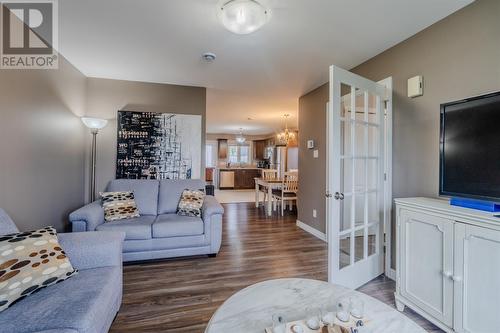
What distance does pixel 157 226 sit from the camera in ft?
9.02

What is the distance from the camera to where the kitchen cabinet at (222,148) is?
10609mm

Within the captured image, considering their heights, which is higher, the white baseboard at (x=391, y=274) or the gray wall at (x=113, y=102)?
the gray wall at (x=113, y=102)

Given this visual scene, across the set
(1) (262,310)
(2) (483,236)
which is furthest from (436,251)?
(1) (262,310)

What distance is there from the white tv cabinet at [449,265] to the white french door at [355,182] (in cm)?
38

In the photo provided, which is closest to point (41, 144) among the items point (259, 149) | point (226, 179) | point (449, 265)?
point (449, 265)

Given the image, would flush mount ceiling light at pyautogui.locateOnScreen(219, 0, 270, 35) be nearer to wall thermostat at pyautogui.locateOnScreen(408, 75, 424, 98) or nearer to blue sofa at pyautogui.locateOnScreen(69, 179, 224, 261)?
wall thermostat at pyautogui.locateOnScreen(408, 75, 424, 98)

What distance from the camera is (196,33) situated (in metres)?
2.27

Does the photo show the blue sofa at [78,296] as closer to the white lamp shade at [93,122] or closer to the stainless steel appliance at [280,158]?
the white lamp shade at [93,122]

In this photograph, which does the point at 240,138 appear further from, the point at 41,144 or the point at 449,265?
the point at 449,265

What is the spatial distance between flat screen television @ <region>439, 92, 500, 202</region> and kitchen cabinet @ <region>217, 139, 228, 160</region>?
926cm

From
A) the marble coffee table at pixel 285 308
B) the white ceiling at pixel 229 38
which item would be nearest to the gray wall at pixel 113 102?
the white ceiling at pixel 229 38

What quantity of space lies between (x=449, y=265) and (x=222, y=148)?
31.3 feet

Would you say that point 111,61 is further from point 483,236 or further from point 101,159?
point 483,236

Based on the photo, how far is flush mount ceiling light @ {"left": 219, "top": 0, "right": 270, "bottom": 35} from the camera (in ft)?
5.63
